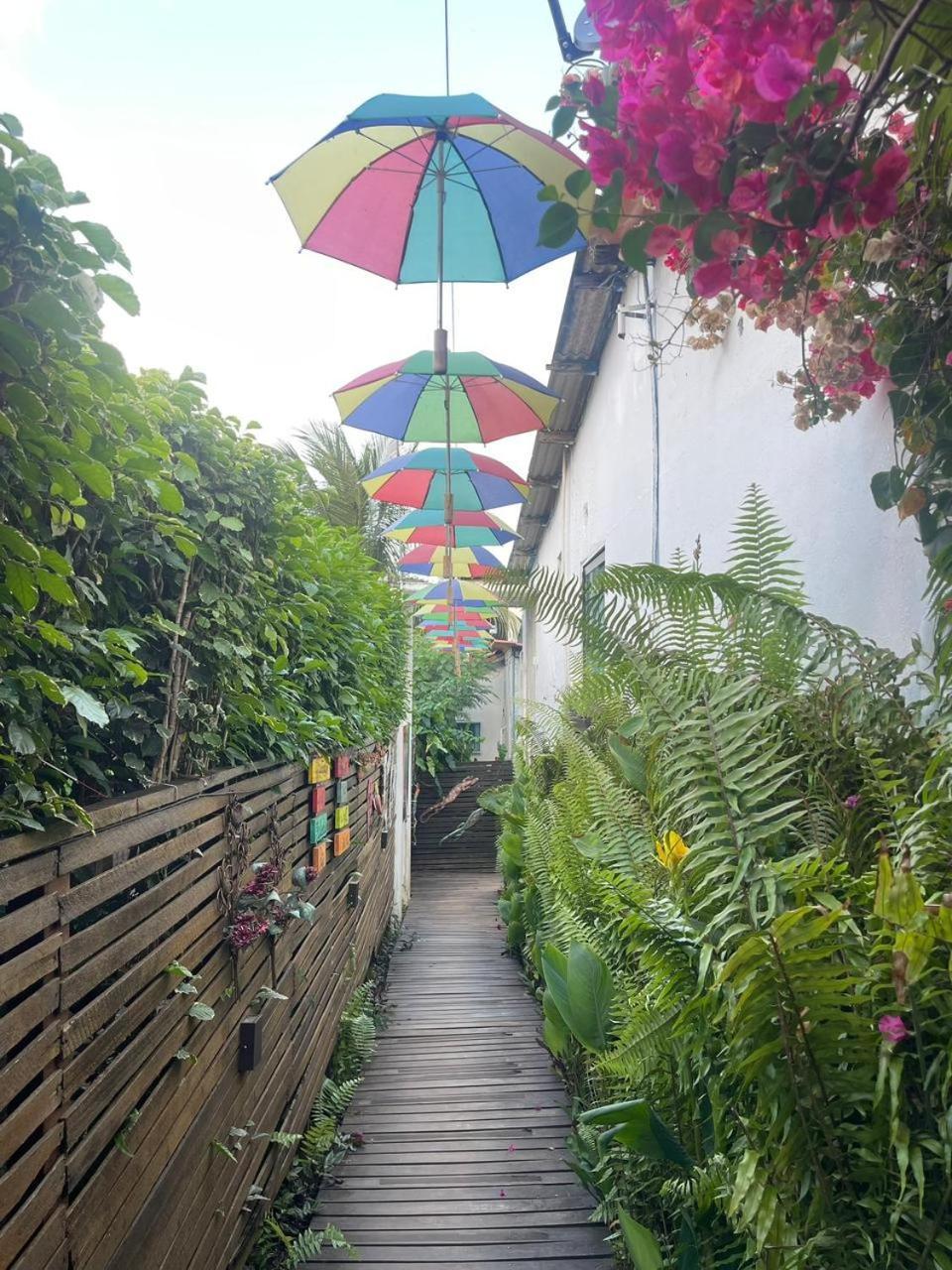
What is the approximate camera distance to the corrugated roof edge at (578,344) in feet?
16.8

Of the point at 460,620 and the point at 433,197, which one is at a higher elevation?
the point at 433,197

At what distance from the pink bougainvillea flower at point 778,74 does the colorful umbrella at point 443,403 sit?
174 inches

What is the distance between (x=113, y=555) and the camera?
176 centimetres

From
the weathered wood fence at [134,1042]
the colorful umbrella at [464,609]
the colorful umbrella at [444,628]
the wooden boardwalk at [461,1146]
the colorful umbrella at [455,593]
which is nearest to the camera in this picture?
the weathered wood fence at [134,1042]

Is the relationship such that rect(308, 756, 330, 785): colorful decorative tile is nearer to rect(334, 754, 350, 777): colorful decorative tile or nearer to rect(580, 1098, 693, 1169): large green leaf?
rect(334, 754, 350, 777): colorful decorative tile

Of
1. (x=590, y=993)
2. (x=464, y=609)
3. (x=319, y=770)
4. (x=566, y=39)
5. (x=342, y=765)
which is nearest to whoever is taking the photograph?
(x=566, y=39)

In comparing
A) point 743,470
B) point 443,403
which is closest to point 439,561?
point 443,403

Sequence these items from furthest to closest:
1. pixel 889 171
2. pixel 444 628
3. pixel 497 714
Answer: pixel 497 714 < pixel 444 628 < pixel 889 171

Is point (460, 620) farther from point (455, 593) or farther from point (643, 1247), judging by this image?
point (643, 1247)

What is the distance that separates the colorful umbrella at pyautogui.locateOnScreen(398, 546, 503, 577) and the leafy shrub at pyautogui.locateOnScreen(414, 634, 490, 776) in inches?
82.8

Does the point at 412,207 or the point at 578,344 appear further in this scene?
the point at 578,344

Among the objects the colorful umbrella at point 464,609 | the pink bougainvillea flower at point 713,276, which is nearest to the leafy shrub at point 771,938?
the pink bougainvillea flower at point 713,276

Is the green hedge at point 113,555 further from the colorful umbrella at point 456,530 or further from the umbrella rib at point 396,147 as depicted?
the colorful umbrella at point 456,530

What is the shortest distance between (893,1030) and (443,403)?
18.8 ft
